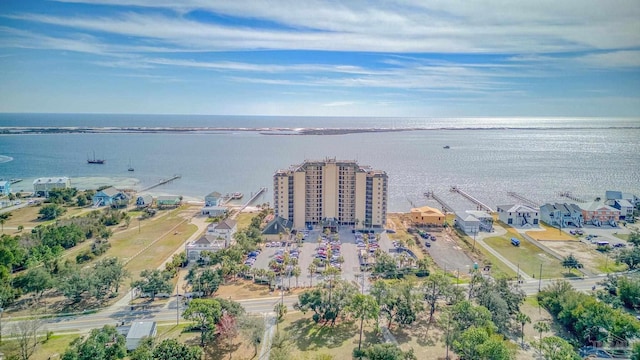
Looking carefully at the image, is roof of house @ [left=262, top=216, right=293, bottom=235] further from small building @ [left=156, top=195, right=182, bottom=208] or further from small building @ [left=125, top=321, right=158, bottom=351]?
small building @ [left=156, top=195, right=182, bottom=208]

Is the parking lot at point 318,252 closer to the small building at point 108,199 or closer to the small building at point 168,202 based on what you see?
the small building at point 168,202

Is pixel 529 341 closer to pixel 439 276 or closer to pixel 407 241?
pixel 439 276

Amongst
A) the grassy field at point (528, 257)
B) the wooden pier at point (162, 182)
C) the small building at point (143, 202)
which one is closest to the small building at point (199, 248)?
the small building at point (143, 202)

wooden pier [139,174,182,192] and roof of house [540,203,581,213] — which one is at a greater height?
roof of house [540,203,581,213]

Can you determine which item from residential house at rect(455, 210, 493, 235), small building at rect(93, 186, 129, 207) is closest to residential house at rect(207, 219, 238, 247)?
small building at rect(93, 186, 129, 207)

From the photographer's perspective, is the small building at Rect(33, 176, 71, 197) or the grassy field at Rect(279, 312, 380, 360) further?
the small building at Rect(33, 176, 71, 197)

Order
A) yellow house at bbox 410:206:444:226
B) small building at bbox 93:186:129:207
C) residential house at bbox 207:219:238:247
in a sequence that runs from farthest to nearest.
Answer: small building at bbox 93:186:129:207, yellow house at bbox 410:206:444:226, residential house at bbox 207:219:238:247

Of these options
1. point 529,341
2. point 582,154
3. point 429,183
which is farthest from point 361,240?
point 582,154
